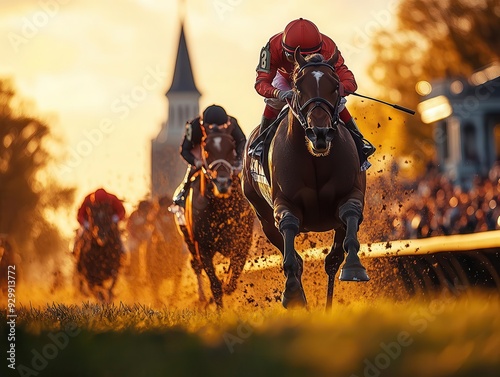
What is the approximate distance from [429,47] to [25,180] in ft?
61.2

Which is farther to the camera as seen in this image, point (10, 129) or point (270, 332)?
point (10, 129)

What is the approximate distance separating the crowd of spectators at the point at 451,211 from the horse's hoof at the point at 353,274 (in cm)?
977

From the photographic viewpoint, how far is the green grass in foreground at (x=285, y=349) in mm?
3740

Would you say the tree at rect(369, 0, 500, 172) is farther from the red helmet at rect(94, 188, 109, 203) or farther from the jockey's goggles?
the jockey's goggles

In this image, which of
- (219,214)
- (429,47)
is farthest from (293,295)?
(429,47)

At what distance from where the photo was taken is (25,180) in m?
44.0

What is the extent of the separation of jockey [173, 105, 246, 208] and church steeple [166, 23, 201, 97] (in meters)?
111

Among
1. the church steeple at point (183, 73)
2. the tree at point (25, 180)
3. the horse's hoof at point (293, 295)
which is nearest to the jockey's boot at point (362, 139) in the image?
the horse's hoof at point (293, 295)

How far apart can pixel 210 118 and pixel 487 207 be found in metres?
8.09

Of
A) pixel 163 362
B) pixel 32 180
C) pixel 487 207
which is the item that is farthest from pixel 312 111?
pixel 32 180

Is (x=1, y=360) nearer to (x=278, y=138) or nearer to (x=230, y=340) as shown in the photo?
(x=230, y=340)

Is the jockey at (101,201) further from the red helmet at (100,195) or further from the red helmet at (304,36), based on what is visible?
the red helmet at (304,36)

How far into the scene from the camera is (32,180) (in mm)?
44312

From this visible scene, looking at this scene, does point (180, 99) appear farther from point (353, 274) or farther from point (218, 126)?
point (353, 274)
